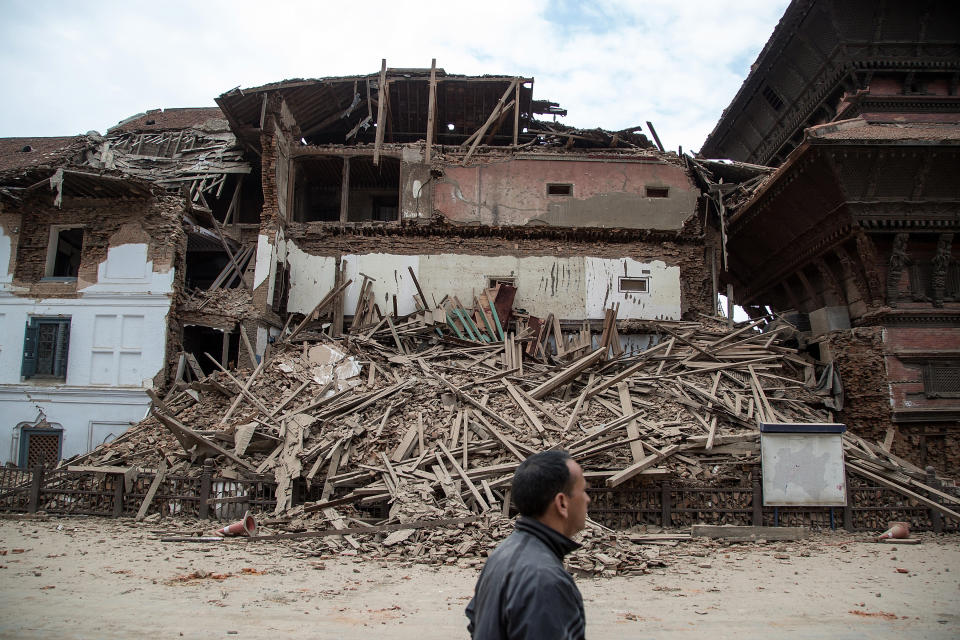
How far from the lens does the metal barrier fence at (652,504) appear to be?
35.2ft

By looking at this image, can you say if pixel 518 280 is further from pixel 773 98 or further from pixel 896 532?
pixel 773 98

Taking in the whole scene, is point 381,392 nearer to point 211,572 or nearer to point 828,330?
point 211,572

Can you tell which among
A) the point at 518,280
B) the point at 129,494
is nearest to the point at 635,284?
the point at 518,280

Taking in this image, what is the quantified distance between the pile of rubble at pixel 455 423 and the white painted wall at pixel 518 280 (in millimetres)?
2379

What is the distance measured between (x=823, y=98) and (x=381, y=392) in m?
17.5

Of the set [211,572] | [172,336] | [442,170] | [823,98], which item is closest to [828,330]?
[823,98]

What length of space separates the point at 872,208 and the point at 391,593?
1609 centimetres

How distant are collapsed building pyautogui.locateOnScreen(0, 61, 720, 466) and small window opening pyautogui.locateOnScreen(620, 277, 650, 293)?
7 centimetres

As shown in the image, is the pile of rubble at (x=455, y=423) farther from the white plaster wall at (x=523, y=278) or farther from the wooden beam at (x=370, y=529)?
the white plaster wall at (x=523, y=278)

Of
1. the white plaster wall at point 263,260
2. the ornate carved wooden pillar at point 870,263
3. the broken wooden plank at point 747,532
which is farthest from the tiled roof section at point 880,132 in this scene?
the white plaster wall at point 263,260

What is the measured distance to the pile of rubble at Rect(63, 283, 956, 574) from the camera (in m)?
9.82

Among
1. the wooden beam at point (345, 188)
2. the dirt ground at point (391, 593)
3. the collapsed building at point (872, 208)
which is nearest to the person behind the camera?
the dirt ground at point (391, 593)

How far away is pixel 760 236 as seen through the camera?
2100 centimetres

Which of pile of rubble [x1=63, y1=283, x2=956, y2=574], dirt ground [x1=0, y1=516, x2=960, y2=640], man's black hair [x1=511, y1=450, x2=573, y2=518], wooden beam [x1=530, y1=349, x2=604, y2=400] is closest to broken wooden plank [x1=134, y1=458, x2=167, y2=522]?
pile of rubble [x1=63, y1=283, x2=956, y2=574]
